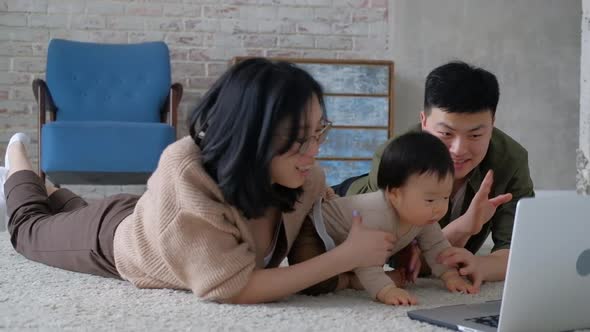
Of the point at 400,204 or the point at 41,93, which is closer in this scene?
the point at 400,204


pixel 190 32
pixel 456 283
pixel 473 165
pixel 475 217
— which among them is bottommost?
pixel 456 283

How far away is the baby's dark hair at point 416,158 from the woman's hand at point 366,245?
109 mm

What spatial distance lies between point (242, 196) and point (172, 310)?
0.78 feet

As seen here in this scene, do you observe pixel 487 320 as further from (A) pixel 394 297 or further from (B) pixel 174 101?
(B) pixel 174 101

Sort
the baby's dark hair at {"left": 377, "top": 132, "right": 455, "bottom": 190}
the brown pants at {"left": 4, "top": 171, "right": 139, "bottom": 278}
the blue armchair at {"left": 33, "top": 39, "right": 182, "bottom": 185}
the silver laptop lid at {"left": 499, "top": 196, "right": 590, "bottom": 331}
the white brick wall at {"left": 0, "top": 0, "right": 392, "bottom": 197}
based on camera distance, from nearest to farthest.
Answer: the silver laptop lid at {"left": 499, "top": 196, "right": 590, "bottom": 331}, the baby's dark hair at {"left": 377, "top": 132, "right": 455, "bottom": 190}, the brown pants at {"left": 4, "top": 171, "right": 139, "bottom": 278}, the blue armchair at {"left": 33, "top": 39, "right": 182, "bottom": 185}, the white brick wall at {"left": 0, "top": 0, "right": 392, "bottom": 197}

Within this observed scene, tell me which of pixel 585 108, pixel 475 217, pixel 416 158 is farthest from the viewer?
pixel 585 108

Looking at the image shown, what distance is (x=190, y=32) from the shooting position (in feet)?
15.2

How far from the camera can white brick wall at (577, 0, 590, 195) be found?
151 inches

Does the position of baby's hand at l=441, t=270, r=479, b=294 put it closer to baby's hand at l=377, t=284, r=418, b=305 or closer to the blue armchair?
baby's hand at l=377, t=284, r=418, b=305

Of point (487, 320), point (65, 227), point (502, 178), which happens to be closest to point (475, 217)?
point (502, 178)

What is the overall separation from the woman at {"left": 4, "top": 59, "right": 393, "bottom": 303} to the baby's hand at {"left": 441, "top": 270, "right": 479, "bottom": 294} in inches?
9.4

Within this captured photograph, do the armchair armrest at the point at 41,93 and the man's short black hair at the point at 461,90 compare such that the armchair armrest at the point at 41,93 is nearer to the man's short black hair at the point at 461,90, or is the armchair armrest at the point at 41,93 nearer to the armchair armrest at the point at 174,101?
the armchair armrest at the point at 174,101

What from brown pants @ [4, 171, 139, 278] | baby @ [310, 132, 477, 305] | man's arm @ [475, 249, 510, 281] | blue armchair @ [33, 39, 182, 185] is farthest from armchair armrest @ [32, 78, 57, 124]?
man's arm @ [475, 249, 510, 281]

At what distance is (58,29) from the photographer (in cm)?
454
